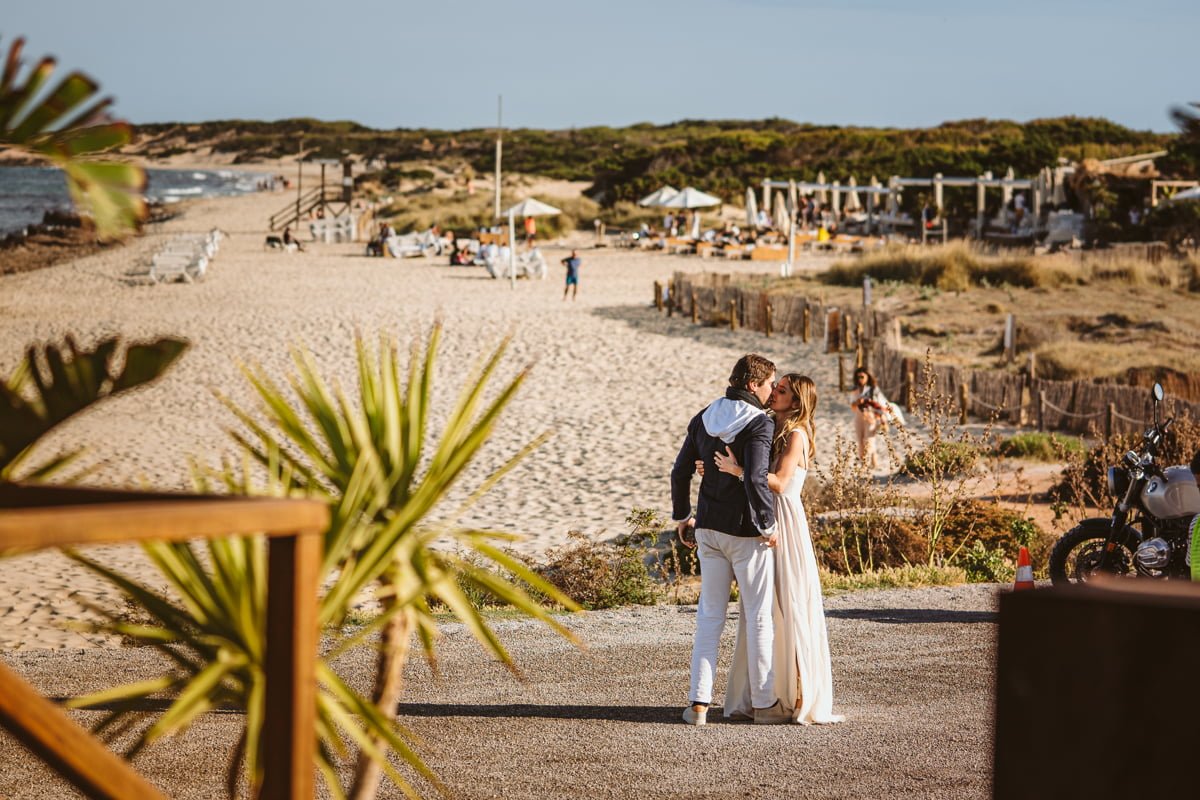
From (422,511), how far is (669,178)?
60783 millimetres

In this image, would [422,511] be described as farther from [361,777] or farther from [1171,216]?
[1171,216]

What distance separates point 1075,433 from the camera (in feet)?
49.3

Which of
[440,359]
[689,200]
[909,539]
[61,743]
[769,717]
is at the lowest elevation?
[440,359]

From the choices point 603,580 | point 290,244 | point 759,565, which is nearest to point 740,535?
point 759,565

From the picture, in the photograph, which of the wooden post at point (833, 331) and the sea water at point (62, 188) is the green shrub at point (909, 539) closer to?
the wooden post at point (833, 331)

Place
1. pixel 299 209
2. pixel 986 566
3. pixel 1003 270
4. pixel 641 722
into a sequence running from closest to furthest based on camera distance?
pixel 641 722, pixel 986 566, pixel 1003 270, pixel 299 209

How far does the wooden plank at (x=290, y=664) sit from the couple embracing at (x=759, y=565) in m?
3.69

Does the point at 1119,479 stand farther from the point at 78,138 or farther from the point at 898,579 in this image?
the point at 78,138

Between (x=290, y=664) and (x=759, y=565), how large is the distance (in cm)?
385

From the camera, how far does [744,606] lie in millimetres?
5664

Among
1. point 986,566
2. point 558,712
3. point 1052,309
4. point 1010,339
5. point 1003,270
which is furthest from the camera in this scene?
point 1003,270

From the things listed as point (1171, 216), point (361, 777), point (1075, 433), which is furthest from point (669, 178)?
point (361, 777)

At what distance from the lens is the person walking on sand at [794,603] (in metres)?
5.60

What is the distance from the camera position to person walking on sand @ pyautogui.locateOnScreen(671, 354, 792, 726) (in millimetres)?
5516
